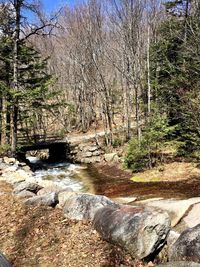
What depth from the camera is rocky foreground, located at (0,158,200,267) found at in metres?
5.43

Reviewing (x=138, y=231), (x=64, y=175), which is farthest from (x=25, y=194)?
(x=64, y=175)

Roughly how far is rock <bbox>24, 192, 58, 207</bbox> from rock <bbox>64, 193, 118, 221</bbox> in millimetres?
517

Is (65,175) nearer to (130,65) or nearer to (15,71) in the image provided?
(15,71)

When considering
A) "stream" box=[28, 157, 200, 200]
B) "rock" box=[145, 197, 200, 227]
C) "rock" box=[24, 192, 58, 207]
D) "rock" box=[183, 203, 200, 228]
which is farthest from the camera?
"stream" box=[28, 157, 200, 200]

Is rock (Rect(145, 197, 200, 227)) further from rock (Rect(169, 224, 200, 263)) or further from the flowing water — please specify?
the flowing water

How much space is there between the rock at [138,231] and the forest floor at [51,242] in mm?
159

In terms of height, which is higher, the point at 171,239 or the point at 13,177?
the point at 13,177

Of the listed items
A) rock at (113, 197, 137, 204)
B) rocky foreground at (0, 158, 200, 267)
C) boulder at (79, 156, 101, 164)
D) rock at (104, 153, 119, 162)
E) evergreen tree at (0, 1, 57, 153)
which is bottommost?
boulder at (79, 156, 101, 164)

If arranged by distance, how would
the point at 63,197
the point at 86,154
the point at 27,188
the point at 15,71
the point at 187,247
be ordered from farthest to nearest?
the point at 86,154
the point at 15,71
the point at 27,188
the point at 63,197
the point at 187,247

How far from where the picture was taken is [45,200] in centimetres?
797

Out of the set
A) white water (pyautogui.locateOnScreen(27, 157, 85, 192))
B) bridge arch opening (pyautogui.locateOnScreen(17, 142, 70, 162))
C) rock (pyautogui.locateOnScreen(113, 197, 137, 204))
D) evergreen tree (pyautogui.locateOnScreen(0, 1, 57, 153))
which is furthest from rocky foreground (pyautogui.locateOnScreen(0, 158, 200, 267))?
bridge arch opening (pyautogui.locateOnScreen(17, 142, 70, 162))

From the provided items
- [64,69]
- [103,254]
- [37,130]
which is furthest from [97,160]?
[103,254]

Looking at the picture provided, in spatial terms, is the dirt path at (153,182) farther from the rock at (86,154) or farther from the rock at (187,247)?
the rock at (187,247)

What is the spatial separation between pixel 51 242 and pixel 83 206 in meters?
1.24
